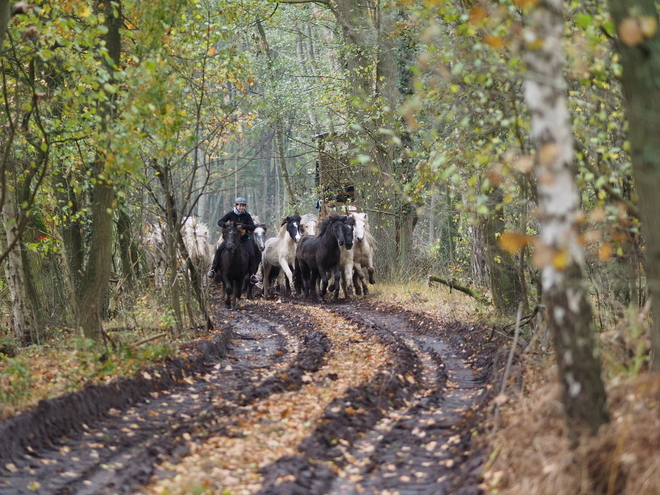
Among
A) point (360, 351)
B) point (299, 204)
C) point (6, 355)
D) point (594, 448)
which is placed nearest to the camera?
point (594, 448)

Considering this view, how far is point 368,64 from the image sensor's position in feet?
83.3

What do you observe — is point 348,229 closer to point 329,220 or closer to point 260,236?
point 329,220

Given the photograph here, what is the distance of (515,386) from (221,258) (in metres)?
15.0

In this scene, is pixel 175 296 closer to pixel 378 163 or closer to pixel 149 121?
pixel 149 121

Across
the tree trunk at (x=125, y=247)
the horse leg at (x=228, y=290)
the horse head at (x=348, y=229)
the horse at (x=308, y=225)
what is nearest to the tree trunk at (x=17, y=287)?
the tree trunk at (x=125, y=247)

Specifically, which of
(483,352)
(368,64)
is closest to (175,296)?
(483,352)

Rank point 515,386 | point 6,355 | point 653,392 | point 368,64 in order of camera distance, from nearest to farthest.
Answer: point 653,392 < point 515,386 < point 6,355 < point 368,64

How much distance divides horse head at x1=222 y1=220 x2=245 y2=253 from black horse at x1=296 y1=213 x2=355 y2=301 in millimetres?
2357

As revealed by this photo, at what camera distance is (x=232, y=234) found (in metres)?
21.8

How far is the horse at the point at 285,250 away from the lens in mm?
26000

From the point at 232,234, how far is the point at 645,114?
1683 centimetres

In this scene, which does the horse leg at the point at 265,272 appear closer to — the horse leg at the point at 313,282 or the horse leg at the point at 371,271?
the horse leg at the point at 313,282

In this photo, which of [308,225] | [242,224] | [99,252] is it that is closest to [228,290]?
[242,224]

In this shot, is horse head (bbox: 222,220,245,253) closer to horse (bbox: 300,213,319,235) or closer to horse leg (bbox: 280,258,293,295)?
horse leg (bbox: 280,258,293,295)
